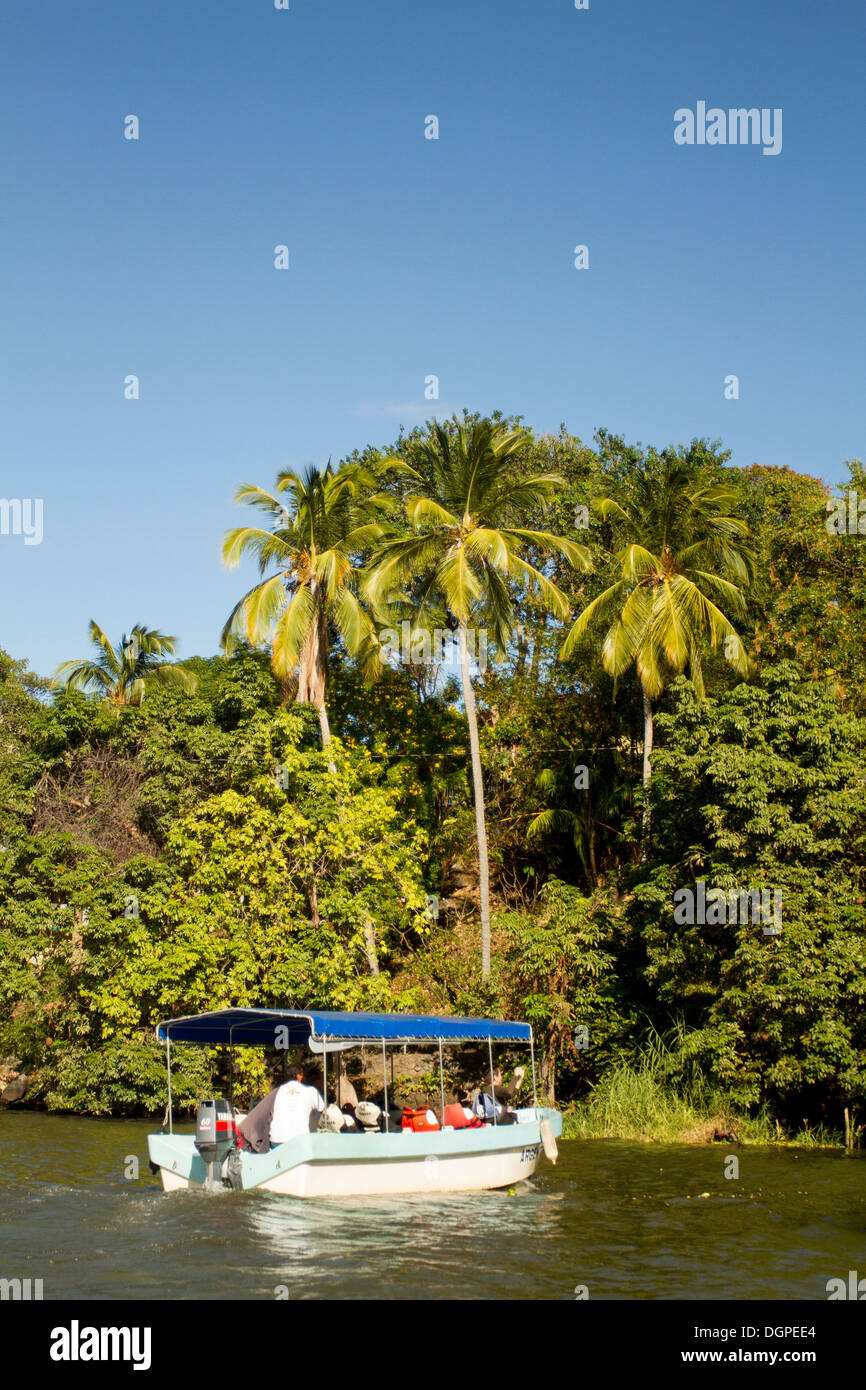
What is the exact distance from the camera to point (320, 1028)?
1723cm

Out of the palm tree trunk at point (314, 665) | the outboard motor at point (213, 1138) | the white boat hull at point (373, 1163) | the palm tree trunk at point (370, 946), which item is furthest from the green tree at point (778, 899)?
the palm tree trunk at point (314, 665)

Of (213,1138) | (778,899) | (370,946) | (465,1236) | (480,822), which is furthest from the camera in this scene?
(370,946)

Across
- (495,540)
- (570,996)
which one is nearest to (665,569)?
(495,540)

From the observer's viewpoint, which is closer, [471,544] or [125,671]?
[471,544]

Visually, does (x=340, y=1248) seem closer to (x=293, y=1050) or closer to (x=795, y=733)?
(x=293, y=1050)

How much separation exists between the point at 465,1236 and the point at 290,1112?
3.30m

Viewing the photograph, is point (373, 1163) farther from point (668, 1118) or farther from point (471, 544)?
point (471, 544)

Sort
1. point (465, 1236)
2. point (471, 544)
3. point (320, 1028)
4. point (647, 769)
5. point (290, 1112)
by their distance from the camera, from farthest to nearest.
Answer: point (647, 769)
point (471, 544)
point (320, 1028)
point (290, 1112)
point (465, 1236)

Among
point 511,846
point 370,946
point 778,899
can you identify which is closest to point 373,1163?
point 778,899

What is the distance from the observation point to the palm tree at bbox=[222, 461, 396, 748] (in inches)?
1195

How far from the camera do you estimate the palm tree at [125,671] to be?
39531 millimetres

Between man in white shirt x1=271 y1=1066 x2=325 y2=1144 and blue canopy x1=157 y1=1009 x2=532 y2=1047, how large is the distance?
33.7 inches

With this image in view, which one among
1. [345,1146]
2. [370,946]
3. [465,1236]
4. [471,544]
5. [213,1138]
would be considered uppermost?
[471,544]

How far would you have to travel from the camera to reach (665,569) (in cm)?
3067
